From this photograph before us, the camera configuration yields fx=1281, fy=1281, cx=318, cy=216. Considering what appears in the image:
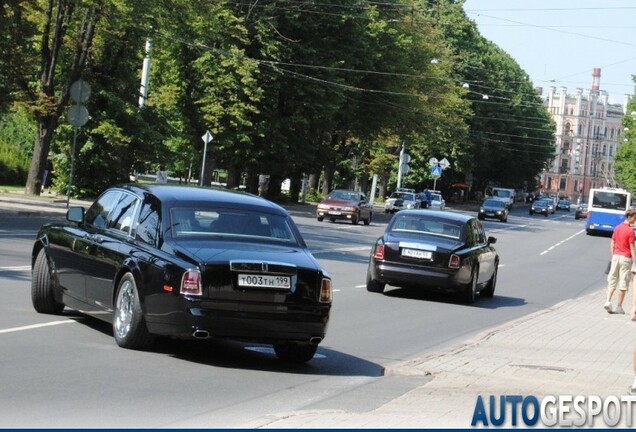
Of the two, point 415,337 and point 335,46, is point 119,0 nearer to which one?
point 335,46

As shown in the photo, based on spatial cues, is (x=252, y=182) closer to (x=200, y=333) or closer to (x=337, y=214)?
(x=337, y=214)

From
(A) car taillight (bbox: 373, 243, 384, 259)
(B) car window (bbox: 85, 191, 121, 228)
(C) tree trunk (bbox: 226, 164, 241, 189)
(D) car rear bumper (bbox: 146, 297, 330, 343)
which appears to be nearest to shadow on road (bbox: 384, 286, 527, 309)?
(A) car taillight (bbox: 373, 243, 384, 259)

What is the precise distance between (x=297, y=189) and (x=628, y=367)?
209ft

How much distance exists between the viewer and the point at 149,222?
471 inches

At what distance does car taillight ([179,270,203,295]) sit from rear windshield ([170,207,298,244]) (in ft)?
2.45

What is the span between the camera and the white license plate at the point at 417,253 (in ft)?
69.8

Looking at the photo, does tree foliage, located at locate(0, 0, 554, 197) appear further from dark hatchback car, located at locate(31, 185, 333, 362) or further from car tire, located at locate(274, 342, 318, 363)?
car tire, located at locate(274, 342, 318, 363)

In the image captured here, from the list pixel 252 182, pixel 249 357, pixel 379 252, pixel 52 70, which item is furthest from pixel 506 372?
pixel 252 182

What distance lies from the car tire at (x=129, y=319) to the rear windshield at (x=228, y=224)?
64cm

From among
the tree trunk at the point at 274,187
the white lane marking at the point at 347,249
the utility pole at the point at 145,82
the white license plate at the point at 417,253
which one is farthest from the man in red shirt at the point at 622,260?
the tree trunk at the point at 274,187

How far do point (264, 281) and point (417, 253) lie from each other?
1043cm

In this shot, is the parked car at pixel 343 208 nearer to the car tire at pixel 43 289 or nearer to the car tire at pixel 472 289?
the car tire at pixel 472 289

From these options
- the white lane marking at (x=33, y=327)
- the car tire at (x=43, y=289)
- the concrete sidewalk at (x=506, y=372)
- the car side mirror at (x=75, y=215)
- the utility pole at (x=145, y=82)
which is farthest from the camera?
the utility pole at (x=145, y=82)

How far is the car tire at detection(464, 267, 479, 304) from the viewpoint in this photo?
2173cm
